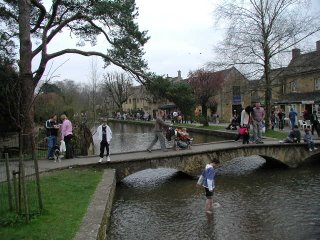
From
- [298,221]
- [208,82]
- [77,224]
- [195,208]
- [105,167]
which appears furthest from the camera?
[208,82]

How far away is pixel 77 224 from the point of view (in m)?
8.12

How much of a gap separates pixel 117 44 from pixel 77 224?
13113mm

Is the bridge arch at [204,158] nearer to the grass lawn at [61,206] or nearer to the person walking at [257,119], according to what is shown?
the person walking at [257,119]

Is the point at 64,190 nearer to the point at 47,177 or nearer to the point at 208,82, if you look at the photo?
the point at 47,177

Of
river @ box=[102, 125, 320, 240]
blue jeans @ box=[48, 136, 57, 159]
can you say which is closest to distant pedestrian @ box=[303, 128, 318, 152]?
river @ box=[102, 125, 320, 240]

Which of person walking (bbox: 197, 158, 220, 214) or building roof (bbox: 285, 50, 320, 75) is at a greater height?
building roof (bbox: 285, 50, 320, 75)

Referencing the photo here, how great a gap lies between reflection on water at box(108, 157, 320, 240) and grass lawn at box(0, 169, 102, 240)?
125cm

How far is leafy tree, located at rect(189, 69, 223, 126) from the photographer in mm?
49662

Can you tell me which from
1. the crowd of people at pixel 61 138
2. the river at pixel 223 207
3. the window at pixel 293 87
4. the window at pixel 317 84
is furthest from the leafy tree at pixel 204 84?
the crowd of people at pixel 61 138

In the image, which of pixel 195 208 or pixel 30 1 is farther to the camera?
pixel 30 1

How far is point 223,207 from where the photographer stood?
12664mm

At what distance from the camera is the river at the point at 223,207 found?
404 inches

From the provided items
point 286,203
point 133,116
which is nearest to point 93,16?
point 286,203

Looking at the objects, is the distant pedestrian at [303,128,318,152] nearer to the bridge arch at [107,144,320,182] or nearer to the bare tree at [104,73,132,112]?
the bridge arch at [107,144,320,182]
